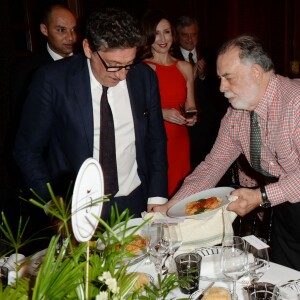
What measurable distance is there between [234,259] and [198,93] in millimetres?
2849

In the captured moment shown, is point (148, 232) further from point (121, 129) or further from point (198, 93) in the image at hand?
point (198, 93)

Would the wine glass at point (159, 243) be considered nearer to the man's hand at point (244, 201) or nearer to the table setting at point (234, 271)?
the table setting at point (234, 271)

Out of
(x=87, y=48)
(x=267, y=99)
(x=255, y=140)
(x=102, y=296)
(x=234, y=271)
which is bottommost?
(x=234, y=271)

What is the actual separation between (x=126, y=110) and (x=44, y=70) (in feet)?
1.42

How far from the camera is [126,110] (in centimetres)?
215

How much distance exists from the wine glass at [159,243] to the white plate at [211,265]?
0.52 ft

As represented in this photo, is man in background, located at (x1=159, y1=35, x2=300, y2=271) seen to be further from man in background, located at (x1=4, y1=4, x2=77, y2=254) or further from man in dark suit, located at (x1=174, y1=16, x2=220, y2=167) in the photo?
man in dark suit, located at (x1=174, y1=16, x2=220, y2=167)

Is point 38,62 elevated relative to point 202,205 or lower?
elevated

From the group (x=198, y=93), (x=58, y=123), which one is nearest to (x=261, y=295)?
(x=58, y=123)

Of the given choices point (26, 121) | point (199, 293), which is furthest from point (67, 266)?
point (26, 121)

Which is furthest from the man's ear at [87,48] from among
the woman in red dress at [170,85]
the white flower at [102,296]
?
the white flower at [102,296]

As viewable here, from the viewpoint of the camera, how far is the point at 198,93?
4070 millimetres

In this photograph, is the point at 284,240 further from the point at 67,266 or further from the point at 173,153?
the point at 67,266

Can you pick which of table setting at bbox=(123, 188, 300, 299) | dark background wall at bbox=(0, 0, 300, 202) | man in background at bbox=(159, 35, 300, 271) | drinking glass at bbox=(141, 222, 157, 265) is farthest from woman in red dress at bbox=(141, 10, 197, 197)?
dark background wall at bbox=(0, 0, 300, 202)
